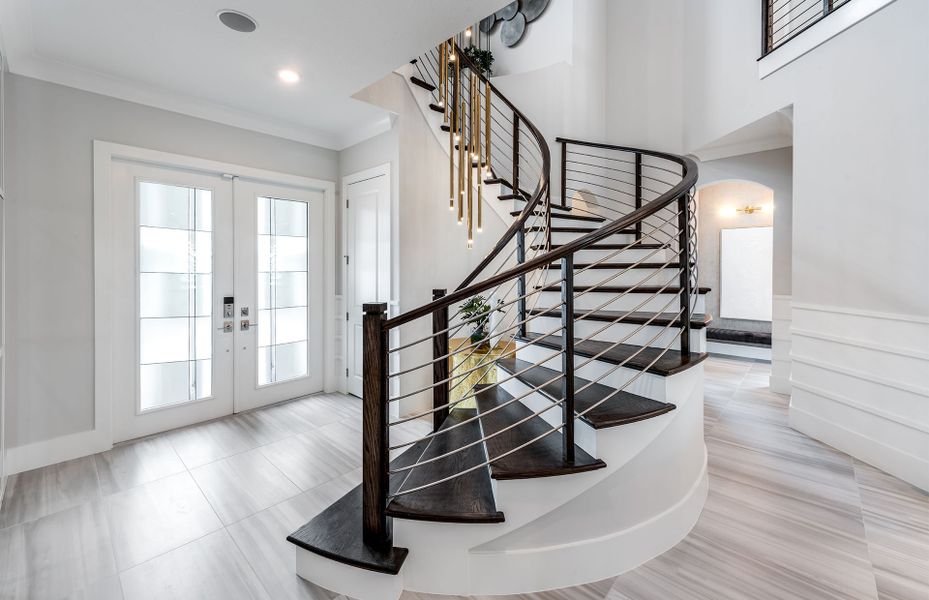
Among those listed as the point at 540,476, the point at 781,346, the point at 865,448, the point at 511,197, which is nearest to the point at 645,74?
the point at 511,197

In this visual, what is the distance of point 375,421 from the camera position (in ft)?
5.05

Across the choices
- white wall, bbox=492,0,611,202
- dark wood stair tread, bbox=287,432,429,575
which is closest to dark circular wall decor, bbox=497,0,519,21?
white wall, bbox=492,0,611,202

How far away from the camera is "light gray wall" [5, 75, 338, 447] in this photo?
2.51 m

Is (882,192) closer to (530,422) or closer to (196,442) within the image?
(530,422)

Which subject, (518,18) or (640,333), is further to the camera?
(518,18)

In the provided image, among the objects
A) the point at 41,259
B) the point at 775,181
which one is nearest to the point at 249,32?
the point at 41,259

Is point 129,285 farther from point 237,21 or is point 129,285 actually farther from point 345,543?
point 345,543

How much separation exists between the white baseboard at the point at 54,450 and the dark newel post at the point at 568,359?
3158mm

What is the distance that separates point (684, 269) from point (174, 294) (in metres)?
3.63

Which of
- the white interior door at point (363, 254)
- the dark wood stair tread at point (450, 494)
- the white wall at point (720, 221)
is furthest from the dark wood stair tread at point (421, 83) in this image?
the white wall at point (720, 221)

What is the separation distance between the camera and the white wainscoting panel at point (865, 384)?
7.65 ft

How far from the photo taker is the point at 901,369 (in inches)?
95.4

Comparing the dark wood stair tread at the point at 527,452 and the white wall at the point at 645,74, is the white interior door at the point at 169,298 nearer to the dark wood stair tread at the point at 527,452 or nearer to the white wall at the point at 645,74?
the dark wood stair tread at the point at 527,452

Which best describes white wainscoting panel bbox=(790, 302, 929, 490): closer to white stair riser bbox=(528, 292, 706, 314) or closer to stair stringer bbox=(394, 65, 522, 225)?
white stair riser bbox=(528, 292, 706, 314)
